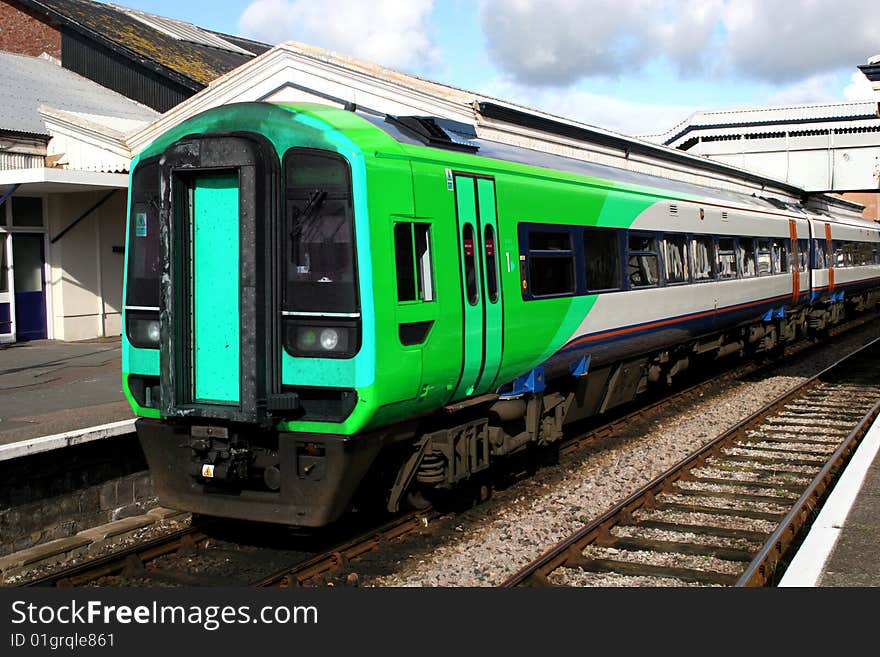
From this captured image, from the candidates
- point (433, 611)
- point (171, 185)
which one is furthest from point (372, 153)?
point (433, 611)

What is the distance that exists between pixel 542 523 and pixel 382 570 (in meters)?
1.71

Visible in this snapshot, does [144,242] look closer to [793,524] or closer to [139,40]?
[793,524]

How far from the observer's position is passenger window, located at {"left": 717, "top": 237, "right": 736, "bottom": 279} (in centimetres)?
1384

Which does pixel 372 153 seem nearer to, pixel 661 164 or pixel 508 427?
pixel 508 427

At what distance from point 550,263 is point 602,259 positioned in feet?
4.52

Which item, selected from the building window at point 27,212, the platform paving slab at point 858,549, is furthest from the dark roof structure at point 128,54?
the platform paving slab at point 858,549

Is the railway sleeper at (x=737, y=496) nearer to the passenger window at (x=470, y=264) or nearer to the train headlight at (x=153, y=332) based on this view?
the passenger window at (x=470, y=264)

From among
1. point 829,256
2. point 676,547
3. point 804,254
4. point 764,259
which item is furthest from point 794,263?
point 676,547

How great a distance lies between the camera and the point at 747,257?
15.3 m

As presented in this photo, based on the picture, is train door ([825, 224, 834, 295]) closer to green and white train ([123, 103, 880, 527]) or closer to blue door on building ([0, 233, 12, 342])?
green and white train ([123, 103, 880, 527])

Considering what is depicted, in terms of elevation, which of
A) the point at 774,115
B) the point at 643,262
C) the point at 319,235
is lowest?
the point at 643,262

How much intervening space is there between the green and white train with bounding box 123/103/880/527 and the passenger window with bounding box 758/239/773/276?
867cm

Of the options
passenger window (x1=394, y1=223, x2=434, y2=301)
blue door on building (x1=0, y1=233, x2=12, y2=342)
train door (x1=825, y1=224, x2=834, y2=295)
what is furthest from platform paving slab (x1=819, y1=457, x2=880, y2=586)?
train door (x1=825, y1=224, x2=834, y2=295)

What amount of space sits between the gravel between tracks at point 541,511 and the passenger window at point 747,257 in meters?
2.71
